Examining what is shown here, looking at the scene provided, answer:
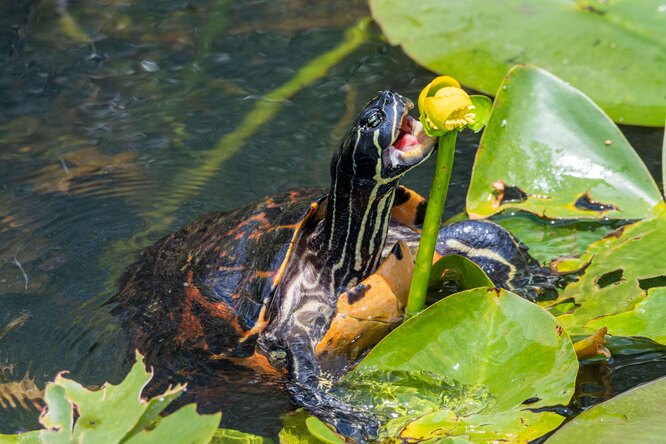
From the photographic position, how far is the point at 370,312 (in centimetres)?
272

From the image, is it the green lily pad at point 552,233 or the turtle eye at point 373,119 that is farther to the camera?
the green lily pad at point 552,233

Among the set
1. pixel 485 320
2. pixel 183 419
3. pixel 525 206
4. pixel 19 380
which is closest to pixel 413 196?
pixel 525 206

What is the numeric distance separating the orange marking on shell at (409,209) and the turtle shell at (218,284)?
34 centimetres

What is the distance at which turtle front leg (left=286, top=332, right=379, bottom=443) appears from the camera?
243 cm

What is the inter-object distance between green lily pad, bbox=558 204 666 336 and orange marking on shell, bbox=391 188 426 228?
676 millimetres

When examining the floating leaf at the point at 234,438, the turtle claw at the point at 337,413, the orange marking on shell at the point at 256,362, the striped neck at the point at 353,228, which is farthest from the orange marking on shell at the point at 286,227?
the floating leaf at the point at 234,438

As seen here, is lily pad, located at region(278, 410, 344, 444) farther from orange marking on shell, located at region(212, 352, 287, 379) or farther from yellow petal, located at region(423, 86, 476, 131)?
yellow petal, located at region(423, 86, 476, 131)

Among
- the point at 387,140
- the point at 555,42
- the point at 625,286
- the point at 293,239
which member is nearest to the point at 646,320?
the point at 625,286

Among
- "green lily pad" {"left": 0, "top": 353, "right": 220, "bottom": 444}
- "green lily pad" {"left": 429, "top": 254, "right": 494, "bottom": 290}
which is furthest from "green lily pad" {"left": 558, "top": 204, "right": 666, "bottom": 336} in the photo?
"green lily pad" {"left": 0, "top": 353, "right": 220, "bottom": 444}

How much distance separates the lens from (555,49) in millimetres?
3889

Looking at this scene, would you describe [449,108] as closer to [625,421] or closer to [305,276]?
[625,421]

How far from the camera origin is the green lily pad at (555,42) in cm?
370

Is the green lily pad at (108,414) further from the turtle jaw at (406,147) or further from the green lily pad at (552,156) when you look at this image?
the green lily pad at (552,156)

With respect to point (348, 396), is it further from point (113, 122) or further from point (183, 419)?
point (113, 122)
